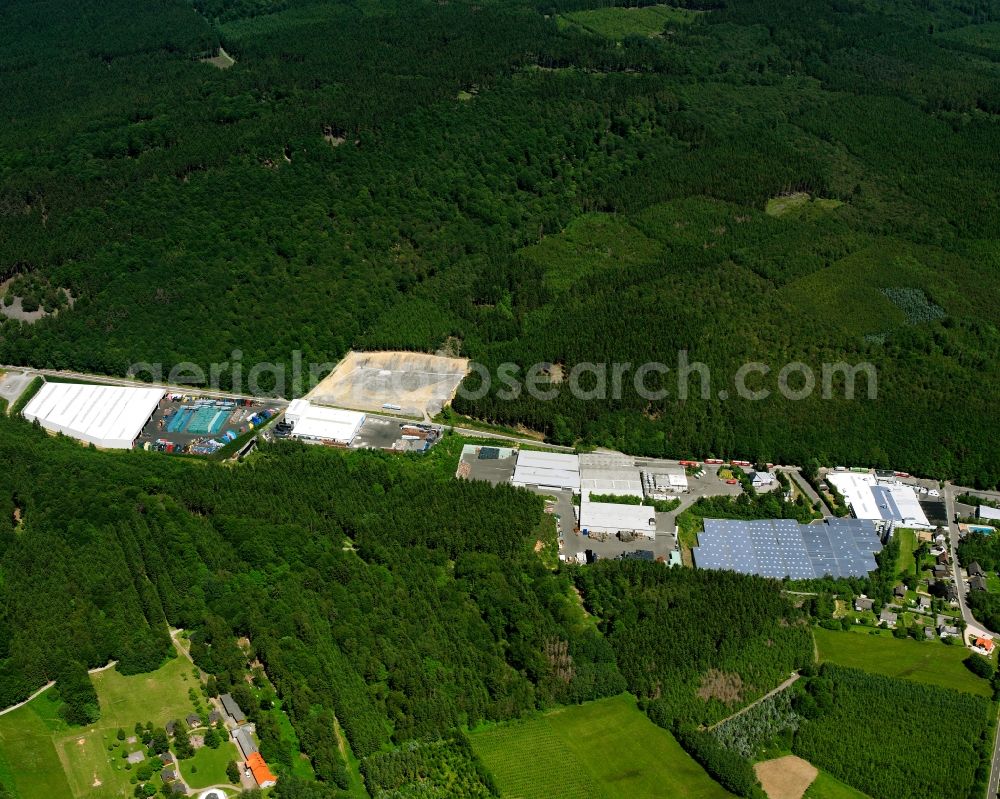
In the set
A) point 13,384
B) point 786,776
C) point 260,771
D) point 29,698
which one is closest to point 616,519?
point 786,776

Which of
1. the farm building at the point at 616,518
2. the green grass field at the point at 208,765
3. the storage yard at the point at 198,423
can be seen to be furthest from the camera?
the storage yard at the point at 198,423

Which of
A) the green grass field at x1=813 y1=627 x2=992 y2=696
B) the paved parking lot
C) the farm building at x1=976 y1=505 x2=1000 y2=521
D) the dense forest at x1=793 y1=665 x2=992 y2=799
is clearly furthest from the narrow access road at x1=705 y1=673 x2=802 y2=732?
the paved parking lot

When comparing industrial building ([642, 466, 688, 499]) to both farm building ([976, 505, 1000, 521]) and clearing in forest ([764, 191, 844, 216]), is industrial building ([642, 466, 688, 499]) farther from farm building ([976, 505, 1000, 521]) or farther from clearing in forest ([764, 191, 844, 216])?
clearing in forest ([764, 191, 844, 216])

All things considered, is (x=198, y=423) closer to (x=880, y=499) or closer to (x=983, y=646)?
(x=880, y=499)

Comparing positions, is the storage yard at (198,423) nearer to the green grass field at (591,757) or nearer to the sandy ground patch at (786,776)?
the green grass field at (591,757)

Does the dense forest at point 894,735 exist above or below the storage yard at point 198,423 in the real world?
below

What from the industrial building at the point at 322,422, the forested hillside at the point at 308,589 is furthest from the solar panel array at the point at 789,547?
the industrial building at the point at 322,422

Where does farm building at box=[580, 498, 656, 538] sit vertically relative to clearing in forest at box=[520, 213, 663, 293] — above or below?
Answer: below
